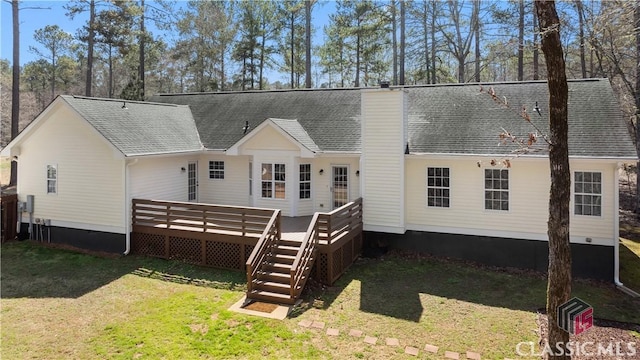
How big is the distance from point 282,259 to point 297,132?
5.60 m

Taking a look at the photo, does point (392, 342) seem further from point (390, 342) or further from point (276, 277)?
point (276, 277)

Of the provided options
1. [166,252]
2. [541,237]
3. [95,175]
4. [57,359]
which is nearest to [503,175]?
[541,237]

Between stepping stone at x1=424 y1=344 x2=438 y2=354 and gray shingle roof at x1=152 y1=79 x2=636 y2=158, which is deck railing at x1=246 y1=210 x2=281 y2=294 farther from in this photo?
gray shingle roof at x1=152 y1=79 x2=636 y2=158

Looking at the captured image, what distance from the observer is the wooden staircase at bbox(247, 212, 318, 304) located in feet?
30.8

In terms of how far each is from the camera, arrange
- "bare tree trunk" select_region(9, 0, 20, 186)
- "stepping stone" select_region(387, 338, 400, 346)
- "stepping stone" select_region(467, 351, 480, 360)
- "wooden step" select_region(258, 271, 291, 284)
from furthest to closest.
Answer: "bare tree trunk" select_region(9, 0, 20, 186) < "wooden step" select_region(258, 271, 291, 284) < "stepping stone" select_region(387, 338, 400, 346) < "stepping stone" select_region(467, 351, 480, 360)

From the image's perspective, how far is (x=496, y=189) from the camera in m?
12.1

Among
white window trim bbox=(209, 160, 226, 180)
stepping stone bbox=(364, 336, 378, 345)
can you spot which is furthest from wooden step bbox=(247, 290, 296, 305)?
white window trim bbox=(209, 160, 226, 180)

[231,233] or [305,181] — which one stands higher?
[305,181]

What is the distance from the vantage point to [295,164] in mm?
14156

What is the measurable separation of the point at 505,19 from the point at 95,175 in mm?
24366

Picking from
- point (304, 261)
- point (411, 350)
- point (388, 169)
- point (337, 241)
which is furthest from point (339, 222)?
point (411, 350)

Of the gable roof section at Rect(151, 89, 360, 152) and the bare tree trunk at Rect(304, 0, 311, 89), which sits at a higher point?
the bare tree trunk at Rect(304, 0, 311, 89)

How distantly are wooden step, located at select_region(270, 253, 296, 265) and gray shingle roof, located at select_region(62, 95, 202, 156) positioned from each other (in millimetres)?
5479

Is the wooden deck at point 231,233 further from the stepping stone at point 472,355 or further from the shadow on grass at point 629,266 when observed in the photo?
the shadow on grass at point 629,266
